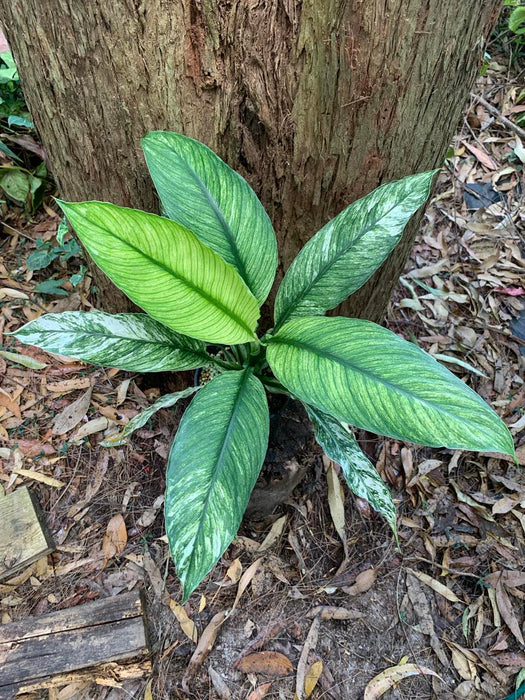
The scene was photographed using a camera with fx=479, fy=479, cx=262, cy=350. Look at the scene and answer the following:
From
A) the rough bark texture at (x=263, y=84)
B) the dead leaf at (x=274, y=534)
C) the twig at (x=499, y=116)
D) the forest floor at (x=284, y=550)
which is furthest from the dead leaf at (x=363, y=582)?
the twig at (x=499, y=116)

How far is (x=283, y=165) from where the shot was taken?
1112 mm

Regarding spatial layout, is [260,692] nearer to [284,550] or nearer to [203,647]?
[203,647]

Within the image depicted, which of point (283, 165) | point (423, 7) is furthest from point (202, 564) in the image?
point (423, 7)

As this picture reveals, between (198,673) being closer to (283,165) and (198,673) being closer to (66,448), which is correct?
(66,448)

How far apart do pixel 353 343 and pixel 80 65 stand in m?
0.79

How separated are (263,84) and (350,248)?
1.25 feet

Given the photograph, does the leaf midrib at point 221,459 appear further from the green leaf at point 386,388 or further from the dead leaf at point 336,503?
the dead leaf at point 336,503

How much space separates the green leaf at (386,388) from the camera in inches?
29.8

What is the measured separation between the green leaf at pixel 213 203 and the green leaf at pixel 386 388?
0.71ft

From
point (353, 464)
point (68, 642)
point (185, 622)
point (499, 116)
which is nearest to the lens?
point (353, 464)

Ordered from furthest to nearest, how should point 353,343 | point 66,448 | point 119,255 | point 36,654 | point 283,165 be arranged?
point 66,448, point 36,654, point 283,165, point 353,343, point 119,255

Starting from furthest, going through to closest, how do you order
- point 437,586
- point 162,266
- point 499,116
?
point 499,116
point 437,586
point 162,266

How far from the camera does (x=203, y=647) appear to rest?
134cm

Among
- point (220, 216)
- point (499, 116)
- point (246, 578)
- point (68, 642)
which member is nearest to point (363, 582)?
point (246, 578)
